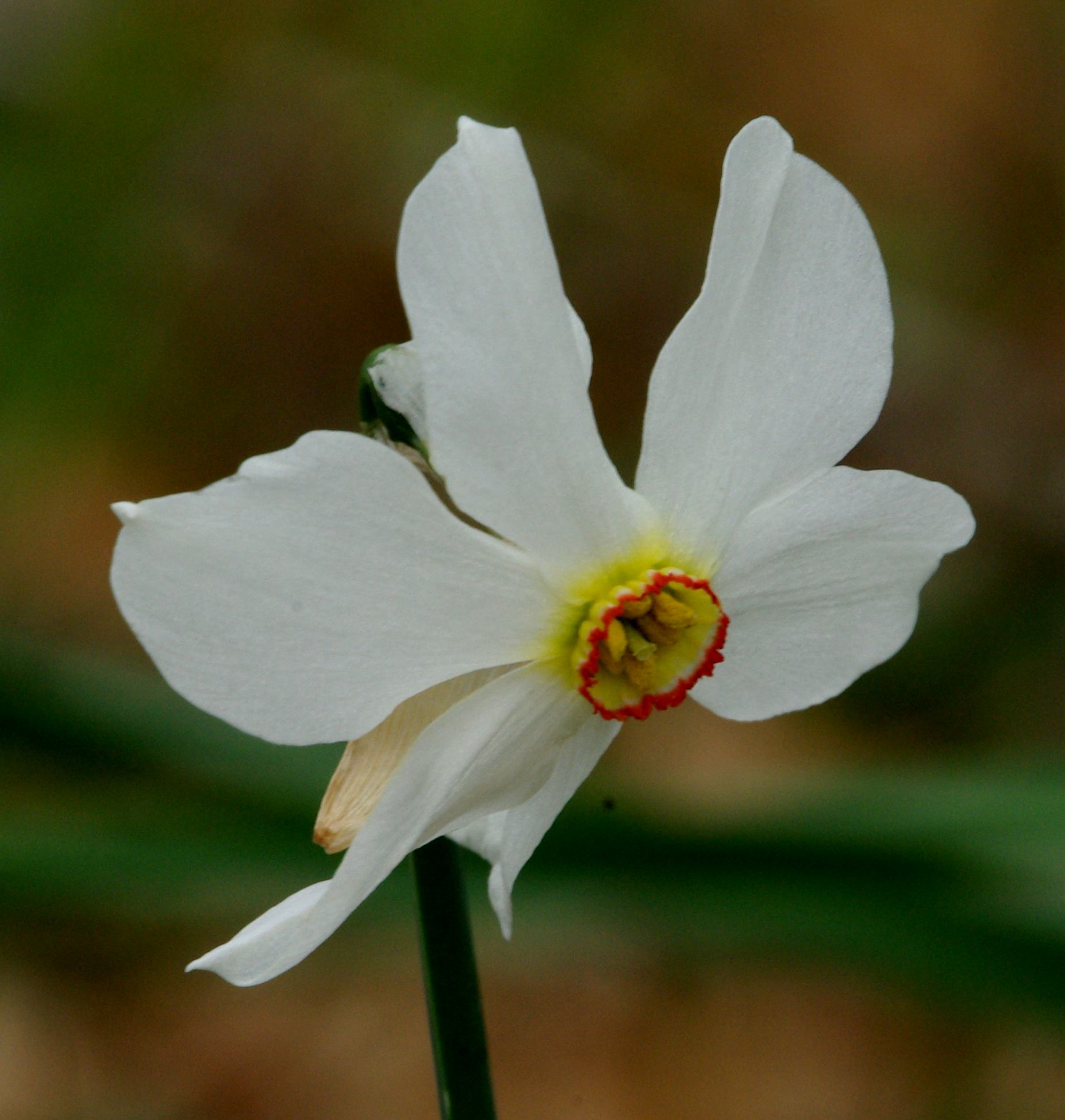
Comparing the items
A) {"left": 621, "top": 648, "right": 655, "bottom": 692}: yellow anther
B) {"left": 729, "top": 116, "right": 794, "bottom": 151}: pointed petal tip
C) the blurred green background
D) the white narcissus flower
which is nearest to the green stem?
the white narcissus flower

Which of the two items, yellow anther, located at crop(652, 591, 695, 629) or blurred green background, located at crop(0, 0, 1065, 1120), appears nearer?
yellow anther, located at crop(652, 591, 695, 629)

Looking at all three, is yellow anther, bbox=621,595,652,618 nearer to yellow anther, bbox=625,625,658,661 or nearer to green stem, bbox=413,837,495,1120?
yellow anther, bbox=625,625,658,661

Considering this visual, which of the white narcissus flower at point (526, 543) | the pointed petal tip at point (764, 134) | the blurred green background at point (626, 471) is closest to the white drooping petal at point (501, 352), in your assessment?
the white narcissus flower at point (526, 543)

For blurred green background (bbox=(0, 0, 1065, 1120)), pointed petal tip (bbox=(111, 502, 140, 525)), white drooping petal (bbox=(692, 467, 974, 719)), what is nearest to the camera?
pointed petal tip (bbox=(111, 502, 140, 525))

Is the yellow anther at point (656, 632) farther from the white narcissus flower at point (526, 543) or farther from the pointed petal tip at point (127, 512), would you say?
the pointed petal tip at point (127, 512)

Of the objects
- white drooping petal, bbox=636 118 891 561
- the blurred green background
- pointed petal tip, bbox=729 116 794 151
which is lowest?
the blurred green background

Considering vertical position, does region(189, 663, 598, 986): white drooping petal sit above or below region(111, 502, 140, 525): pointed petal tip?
below

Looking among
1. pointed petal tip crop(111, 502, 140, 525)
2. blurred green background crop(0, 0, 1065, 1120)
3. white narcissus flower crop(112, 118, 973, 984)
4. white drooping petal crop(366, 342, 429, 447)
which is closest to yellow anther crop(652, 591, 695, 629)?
white narcissus flower crop(112, 118, 973, 984)

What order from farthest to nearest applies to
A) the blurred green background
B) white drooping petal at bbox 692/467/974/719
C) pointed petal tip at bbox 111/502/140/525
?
the blurred green background → white drooping petal at bbox 692/467/974/719 → pointed petal tip at bbox 111/502/140/525
